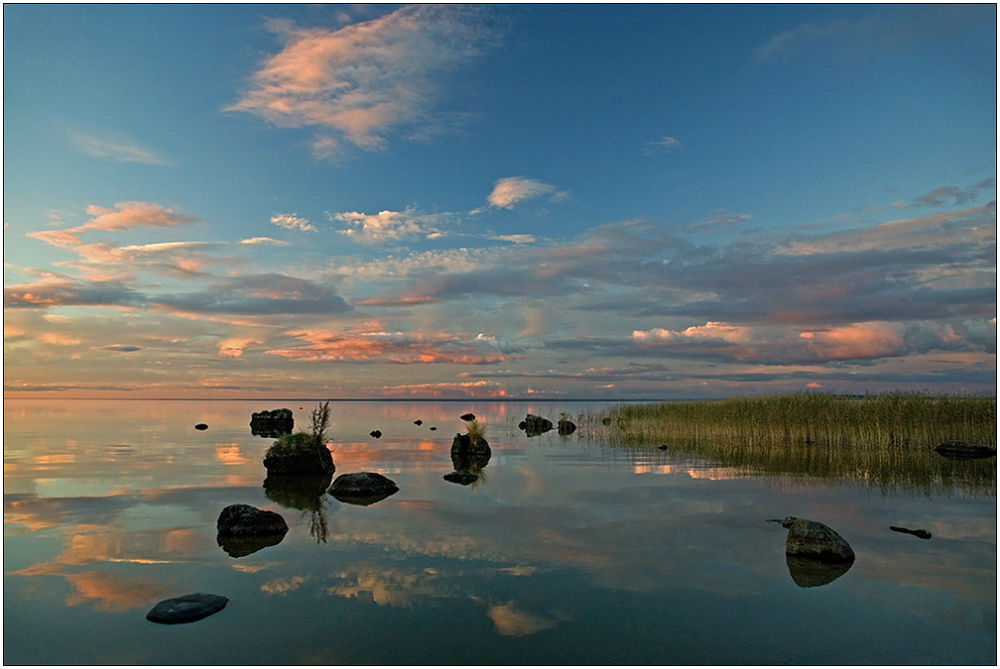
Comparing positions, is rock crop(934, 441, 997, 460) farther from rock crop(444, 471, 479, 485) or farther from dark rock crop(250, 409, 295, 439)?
dark rock crop(250, 409, 295, 439)

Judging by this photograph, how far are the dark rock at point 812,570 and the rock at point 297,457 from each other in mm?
17815

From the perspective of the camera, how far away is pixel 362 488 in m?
18.8

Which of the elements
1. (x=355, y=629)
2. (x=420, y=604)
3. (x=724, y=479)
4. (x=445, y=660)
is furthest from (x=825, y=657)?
(x=724, y=479)

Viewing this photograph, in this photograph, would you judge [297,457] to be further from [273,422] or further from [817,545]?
[273,422]

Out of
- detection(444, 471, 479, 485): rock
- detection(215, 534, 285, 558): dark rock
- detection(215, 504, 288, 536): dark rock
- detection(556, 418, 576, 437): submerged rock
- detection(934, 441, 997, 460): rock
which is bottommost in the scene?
detection(556, 418, 576, 437): submerged rock

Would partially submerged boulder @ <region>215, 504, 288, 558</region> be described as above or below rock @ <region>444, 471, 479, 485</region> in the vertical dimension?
above

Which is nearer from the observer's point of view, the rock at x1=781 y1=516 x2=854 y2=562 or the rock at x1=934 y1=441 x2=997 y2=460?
the rock at x1=781 y1=516 x2=854 y2=562

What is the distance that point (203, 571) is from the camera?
1087 cm

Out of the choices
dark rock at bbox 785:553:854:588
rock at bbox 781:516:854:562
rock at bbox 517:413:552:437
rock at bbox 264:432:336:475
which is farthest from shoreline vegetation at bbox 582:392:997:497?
rock at bbox 264:432:336:475

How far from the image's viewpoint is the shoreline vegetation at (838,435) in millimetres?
23922

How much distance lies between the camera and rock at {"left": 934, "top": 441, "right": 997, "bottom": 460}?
29.6 meters

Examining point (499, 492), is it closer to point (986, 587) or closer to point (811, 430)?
point (986, 587)

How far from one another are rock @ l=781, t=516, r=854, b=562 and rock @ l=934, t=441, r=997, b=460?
2339cm

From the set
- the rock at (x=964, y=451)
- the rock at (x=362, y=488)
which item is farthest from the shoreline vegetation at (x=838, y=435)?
the rock at (x=362, y=488)
